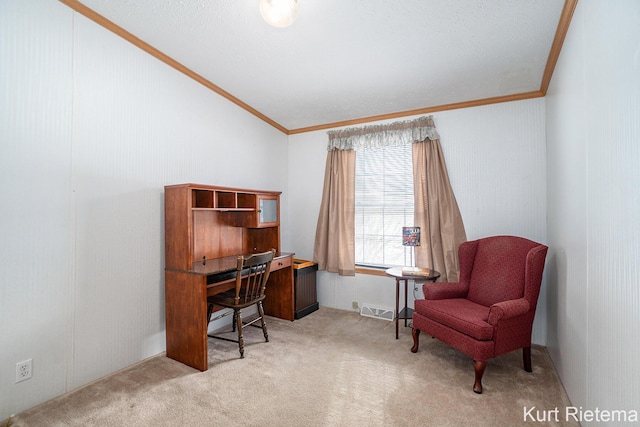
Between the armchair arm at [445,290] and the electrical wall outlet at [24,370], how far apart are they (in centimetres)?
296

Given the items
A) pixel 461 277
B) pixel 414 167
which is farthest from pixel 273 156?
pixel 461 277

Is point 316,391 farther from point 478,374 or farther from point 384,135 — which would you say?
point 384,135

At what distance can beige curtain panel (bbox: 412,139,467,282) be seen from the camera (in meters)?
3.18

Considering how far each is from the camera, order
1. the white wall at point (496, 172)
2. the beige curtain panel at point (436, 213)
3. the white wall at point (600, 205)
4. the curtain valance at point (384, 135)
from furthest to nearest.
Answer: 1. the curtain valance at point (384, 135)
2. the beige curtain panel at point (436, 213)
3. the white wall at point (496, 172)
4. the white wall at point (600, 205)

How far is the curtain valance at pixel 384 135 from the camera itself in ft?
10.9

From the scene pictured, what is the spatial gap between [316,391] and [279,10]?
249cm

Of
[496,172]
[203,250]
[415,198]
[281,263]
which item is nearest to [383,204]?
[415,198]

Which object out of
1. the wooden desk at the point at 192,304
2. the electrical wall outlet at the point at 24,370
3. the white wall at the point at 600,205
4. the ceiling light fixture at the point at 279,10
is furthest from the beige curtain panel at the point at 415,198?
the electrical wall outlet at the point at 24,370

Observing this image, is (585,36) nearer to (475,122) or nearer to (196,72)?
(475,122)

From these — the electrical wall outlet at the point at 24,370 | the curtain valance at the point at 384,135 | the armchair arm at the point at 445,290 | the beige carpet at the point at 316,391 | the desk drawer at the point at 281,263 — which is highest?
the curtain valance at the point at 384,135

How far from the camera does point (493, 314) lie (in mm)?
2115

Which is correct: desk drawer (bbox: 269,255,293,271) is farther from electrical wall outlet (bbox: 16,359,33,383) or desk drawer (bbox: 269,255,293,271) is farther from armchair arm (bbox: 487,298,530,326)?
armchair arm (bbox: 487,298,530,326)

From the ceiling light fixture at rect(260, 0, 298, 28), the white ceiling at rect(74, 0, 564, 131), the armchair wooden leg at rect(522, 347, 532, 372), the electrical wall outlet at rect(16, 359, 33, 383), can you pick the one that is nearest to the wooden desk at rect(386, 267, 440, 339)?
the armchair wooden leg at rect(522, 347, 532, 372)

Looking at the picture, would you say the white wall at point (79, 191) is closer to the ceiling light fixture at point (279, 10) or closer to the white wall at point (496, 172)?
the ceiling light fixture at point (279, 10)
